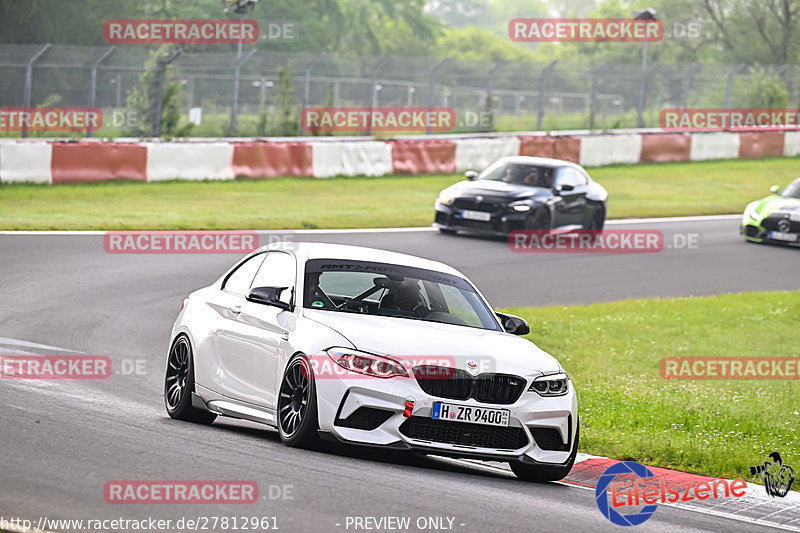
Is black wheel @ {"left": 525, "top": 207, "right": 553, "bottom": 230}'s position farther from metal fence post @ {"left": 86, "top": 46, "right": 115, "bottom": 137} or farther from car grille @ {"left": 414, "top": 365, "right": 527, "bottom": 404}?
car grille @ {"left": 414, "top": 365, "right": 527, "bottom": 404}

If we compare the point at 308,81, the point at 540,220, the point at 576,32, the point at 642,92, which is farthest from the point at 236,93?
the point at 642,92

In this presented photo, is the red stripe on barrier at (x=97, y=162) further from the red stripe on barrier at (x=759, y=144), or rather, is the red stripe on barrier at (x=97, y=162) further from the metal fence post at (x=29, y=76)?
the red stripe on barrier at (x=759, y=144)

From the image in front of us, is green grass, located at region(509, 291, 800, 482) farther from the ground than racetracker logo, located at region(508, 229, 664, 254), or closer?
closer

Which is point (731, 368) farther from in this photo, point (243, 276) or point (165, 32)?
point (165, 32)

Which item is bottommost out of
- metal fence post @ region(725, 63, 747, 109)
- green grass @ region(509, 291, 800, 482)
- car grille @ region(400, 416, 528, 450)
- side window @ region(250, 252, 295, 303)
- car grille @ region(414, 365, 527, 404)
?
green grass @ region(509, 291, 800, 482)

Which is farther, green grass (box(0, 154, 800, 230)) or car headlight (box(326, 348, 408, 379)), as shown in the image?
green grass (box(0, 154, 800, 230))

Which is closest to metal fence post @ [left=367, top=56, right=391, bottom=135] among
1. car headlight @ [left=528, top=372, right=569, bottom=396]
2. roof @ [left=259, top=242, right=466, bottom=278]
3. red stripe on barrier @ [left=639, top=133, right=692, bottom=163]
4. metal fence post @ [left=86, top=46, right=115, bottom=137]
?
metal fence post @ [left=86, top=46, right=115, bottom=137]

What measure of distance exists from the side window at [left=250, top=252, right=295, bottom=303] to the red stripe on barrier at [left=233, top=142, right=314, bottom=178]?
19.5 m

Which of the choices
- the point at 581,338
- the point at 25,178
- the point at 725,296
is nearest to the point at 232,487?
the point at 581,338

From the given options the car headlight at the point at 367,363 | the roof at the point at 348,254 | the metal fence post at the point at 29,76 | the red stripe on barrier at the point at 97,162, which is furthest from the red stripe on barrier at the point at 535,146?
the car headlight at the point at 367,363

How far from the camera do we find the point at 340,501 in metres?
7.00

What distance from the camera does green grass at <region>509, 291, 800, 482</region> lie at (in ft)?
33.8

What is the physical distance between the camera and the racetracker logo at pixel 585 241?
2350cm

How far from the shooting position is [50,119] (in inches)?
1188
